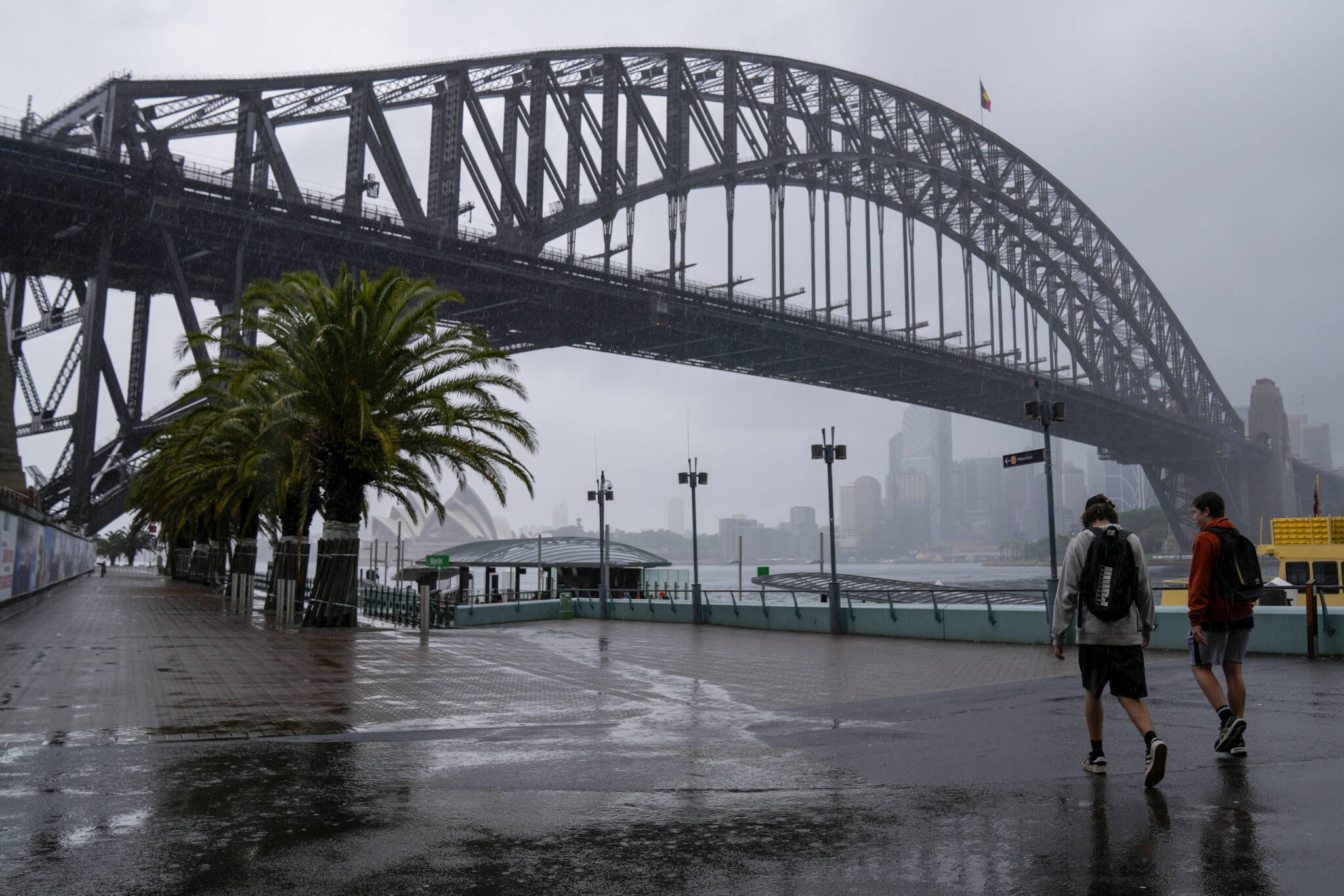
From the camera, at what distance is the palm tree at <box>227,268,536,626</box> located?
21266 millimetres

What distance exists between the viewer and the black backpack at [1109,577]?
6402mm

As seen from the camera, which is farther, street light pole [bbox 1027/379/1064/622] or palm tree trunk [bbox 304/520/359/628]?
palm tree trunk [bbox 304/520/359/628]

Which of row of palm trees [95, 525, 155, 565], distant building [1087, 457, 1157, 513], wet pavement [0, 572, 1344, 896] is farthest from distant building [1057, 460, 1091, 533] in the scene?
wet pavement [0, 572, 1344, 896]

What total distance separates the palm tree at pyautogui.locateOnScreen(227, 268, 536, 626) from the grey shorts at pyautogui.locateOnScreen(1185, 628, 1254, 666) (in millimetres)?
15494

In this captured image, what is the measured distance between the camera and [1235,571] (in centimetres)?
710

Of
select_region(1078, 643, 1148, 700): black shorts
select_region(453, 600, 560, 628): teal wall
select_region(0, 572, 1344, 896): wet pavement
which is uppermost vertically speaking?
select_region(1078, 643, 1148, 700): black shorts

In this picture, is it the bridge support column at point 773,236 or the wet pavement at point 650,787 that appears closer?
the wet pavement at point 650,787

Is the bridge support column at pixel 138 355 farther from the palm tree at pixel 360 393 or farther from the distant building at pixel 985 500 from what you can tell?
the distant building at pixel 985 500

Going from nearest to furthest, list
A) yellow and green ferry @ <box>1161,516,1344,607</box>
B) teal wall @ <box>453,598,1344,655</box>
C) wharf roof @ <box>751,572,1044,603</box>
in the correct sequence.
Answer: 1. teal wall @ <box>453,598,1344,655</box>
2. yellow and green ferry @ <box>1161,516,1344,607</box>
3. wharf roof @ <box>751,572,1044,603</box>

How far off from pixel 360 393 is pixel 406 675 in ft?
27.9

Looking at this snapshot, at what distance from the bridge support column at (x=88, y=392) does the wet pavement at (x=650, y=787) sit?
A: 3526cm

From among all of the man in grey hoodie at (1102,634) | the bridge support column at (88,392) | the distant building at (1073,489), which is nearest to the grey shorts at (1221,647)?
the man in grey hoodie at (1102,634)

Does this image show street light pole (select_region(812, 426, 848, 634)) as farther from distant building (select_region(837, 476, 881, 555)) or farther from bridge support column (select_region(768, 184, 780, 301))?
distant building (select_region(837, 476, 881, 555))

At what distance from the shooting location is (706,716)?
975 cm
